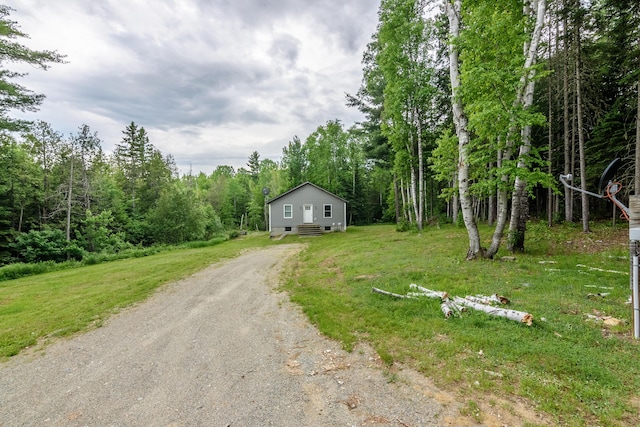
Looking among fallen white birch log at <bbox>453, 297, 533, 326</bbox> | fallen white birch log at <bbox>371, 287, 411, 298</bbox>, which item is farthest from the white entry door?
fallen white birch log at <bbox>453, 297, 533, 326</bbox>

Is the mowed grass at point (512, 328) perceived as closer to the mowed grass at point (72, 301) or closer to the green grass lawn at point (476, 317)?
the green grass lawn at point (476, 317)

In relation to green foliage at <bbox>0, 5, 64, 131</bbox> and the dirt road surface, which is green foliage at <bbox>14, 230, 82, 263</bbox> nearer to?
green foliage at <bbox>0, 5, 64, 131</bbox>

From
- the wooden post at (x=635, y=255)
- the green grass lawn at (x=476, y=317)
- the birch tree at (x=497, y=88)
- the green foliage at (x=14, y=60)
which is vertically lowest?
the green grass lawn at (x=476, y=317)

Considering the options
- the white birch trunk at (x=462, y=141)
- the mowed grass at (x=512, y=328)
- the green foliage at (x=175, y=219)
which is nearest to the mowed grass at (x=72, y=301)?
the mowed grass at (x=512, y=328)

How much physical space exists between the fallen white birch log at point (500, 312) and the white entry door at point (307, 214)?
18.0m

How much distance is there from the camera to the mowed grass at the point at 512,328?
8.70ft

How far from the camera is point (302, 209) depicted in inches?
890

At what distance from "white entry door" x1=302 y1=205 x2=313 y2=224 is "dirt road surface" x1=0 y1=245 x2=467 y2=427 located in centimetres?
1730

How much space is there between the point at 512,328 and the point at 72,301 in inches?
372

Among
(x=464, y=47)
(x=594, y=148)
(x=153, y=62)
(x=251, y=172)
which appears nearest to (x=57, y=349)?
(x=464, y=47)

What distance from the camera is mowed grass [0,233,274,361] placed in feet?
16.3

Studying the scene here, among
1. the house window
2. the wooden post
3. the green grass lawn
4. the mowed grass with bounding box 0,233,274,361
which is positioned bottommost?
the mowed grass with bounding box 0,233,274,361

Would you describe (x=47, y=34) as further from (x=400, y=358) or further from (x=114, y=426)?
(x=400, y=358)

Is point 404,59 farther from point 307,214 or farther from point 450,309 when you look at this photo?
point 450,309
